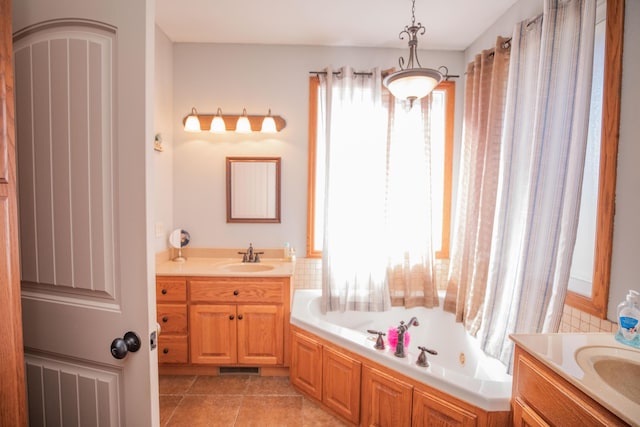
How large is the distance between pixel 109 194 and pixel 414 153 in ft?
7.28

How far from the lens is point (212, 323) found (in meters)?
2.36

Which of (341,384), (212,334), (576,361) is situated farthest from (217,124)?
(576,361)

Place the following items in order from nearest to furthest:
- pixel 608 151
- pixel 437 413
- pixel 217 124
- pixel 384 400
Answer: pixel 608 151 < pixel 437 413 < pixel 384 400 < pixel 217 124

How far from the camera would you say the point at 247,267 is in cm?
266

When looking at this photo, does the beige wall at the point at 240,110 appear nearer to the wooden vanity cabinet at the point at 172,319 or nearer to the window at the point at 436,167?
the window at the point at 436,167

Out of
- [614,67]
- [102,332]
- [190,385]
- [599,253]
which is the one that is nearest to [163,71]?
[102,332]

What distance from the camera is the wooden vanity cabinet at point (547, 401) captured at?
2.95ft

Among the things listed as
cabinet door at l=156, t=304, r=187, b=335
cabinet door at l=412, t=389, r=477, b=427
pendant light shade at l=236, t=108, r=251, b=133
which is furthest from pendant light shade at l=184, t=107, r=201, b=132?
cabinet door at l=412, t=389, r=477, b=427

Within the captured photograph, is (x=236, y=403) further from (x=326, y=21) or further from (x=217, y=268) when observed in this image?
(x=326, y=21)

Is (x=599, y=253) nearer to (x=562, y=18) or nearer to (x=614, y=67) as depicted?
Answer: (x=614, y=67)

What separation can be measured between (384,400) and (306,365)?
0.65 meters

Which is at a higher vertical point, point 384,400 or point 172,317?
point 172,317

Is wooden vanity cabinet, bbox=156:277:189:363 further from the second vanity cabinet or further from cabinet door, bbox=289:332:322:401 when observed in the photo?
cabinet door, bbox=289:332:322:401

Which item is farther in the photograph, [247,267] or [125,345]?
[247,267]
